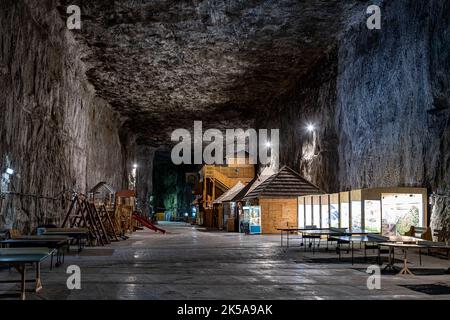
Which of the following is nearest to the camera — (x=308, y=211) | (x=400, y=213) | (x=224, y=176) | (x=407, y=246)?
(x=407, y=246)

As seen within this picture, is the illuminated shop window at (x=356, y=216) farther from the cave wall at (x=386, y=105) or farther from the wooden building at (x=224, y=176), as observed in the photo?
the wooden building at (x=224, y=176)

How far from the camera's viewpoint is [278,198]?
23.9 m

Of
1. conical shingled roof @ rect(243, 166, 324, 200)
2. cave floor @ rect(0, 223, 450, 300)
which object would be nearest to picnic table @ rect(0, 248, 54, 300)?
cave floor @ rect(0, 223, 450, 300)

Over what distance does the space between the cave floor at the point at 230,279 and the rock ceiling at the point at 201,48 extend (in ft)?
32.9

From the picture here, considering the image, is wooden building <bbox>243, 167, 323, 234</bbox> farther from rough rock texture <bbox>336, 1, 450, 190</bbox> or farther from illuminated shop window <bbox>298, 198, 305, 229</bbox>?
rough rock texture <bbox>336, 1, 450, 190</bbox>

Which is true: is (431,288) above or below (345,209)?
below

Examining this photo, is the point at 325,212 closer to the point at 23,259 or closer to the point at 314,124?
the point at 314,124

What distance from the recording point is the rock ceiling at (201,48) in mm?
18031

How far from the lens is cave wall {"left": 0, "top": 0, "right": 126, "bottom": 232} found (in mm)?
12828

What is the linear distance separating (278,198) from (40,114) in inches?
488

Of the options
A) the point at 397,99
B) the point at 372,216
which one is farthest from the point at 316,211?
the point at 397,99
